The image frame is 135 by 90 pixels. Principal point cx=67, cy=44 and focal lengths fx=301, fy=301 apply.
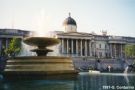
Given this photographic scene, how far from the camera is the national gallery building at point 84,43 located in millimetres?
85312

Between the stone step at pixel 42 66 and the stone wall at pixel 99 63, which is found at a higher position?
the stone step at pixel 42 66

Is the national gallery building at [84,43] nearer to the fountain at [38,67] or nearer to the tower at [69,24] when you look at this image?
the tower at [69,24]

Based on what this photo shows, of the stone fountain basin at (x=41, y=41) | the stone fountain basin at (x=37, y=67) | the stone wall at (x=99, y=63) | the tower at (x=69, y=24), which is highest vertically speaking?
the tower at (x=69, y=24)

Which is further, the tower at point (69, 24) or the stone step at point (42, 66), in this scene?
the tower at point (69, 24)

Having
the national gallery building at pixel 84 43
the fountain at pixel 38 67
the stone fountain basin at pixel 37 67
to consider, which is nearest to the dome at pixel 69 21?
the national gallery building at pixel 84 43

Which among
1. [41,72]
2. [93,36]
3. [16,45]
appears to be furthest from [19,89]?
[93,36]

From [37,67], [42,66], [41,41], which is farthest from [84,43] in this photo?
[37,67]

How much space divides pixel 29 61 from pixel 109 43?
247 ft

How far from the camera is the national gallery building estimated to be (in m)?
85.3

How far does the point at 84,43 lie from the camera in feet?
292

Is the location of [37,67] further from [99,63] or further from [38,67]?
[99,63]

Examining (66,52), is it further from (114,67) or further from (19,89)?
(19,89)

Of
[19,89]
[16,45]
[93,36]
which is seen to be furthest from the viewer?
[93,36]

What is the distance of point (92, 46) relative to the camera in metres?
96.1
